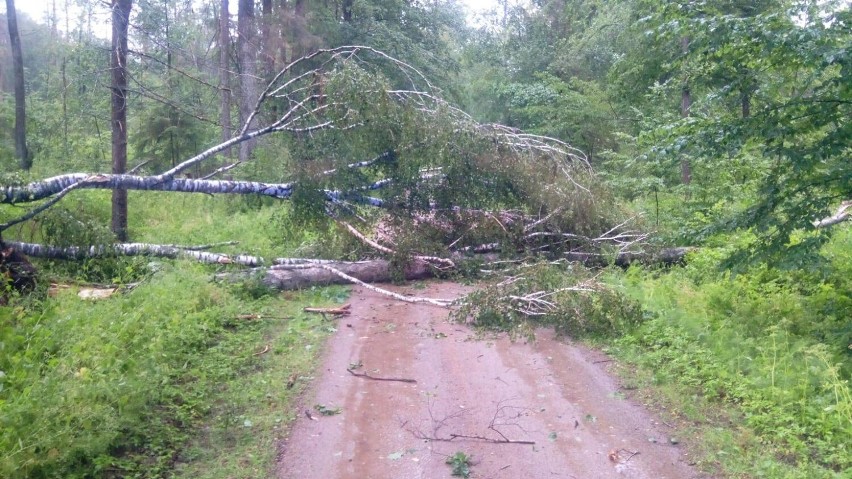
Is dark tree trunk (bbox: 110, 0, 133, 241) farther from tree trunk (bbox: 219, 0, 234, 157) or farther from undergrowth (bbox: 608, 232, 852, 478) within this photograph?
undergrowth (bbox: 608, 232, 852, 478)

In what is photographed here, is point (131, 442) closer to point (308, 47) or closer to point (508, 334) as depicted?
point (508, 334)

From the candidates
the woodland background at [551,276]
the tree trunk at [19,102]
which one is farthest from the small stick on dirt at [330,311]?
the tree trunk at [19,102]

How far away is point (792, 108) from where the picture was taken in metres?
7.30

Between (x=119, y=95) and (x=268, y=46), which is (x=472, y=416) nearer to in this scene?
(x=119, y=95)

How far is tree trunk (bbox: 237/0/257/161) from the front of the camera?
67.2ft

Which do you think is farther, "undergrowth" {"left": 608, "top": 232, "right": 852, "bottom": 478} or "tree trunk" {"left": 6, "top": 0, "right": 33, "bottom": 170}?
"tree trunk" {"left": 6, "top": 0, "right": 33, "bottom": 170}

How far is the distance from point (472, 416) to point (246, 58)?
18.0 meters

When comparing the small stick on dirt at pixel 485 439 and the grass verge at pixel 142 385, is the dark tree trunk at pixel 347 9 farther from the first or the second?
the small stick on dirt at pixel 485 439

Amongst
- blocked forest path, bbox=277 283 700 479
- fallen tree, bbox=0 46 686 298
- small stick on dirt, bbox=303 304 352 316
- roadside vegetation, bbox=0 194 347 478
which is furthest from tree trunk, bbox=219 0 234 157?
blocked forest path, bbox=277 283 700 479

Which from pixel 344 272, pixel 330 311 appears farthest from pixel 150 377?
pixel 344 272

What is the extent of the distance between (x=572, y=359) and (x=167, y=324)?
4.22 meters

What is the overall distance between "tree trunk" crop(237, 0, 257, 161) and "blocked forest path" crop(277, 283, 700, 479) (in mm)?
13405

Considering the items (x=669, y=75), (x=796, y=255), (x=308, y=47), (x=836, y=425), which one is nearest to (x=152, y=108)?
(x=308, y=47)

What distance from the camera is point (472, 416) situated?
19.8 ft
